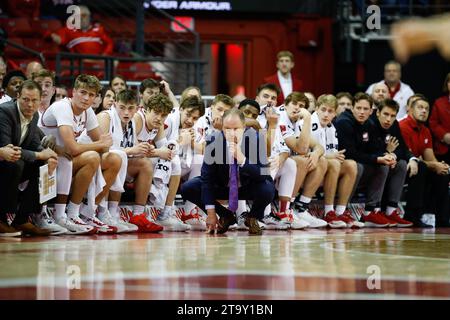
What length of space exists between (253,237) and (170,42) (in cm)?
741

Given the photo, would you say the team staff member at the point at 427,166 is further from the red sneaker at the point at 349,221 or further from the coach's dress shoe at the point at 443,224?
the red sneaker at the point at 349,221

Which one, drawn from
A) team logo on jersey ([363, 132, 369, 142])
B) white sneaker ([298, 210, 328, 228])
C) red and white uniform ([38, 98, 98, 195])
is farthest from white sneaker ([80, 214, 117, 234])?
team logo on jersey ([363, 132, 369, 142])

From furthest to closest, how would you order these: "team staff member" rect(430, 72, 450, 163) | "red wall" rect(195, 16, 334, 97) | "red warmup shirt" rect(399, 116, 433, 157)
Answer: "red wall" rect(195, 16, 334, 97), "team staff member" rect(430, 72, 450, 163), "red warmup shirt" rect(399, 116, 433, 157)

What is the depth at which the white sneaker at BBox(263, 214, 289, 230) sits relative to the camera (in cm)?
969

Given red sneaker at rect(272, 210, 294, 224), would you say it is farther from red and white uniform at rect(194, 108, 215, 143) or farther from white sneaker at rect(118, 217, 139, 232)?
white sneaker at rect(118, 217, 139, 232)

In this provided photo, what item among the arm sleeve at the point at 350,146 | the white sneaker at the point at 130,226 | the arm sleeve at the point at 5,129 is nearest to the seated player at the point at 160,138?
the white sneaker at the point at 130,226

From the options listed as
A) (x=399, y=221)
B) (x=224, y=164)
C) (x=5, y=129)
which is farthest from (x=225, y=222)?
(x=399, y=221)

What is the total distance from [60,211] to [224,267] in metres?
3.17

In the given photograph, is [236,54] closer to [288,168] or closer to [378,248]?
[288,168]

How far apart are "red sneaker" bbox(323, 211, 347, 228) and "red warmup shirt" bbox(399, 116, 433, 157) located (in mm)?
1676

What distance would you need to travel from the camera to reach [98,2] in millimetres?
15695

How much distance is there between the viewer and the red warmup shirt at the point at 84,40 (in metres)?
13.3

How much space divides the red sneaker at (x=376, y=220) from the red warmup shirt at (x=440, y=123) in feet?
5.07

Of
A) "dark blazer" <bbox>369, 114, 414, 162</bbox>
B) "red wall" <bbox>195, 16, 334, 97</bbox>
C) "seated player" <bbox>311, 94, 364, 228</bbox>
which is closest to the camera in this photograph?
"seated player" <bbox>311, 94, 364, 228</bbox>
